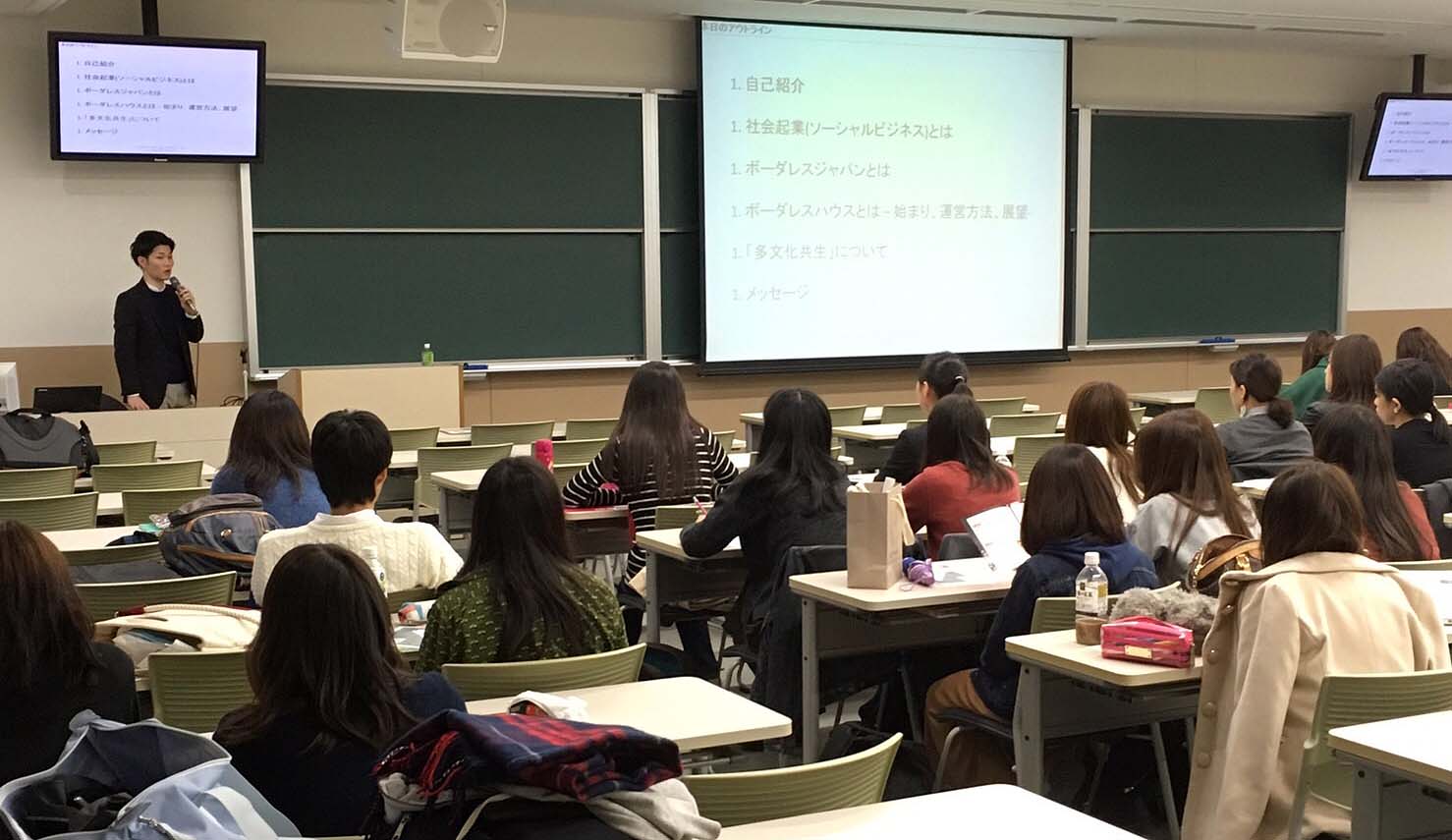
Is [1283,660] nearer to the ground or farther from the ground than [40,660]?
nearer to the ground

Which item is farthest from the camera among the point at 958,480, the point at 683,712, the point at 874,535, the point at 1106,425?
the point at 1106,425

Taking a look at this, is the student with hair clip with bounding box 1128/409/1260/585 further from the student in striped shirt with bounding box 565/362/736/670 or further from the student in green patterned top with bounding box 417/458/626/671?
the student in striped shirt with bounding box 565/362/736/670

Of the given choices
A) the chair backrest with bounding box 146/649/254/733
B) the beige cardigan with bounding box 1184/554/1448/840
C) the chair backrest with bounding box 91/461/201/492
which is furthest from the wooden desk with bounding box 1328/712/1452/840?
the chair backrest with bounding box 91/461/201/492

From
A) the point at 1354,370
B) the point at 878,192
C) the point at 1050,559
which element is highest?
the point at 878,192

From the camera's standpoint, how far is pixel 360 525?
3.89 metres

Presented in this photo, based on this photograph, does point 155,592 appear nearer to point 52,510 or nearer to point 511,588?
point 511,588

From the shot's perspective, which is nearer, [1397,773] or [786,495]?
[1397,773]

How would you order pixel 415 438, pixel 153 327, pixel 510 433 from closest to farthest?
pixel 415 438, pixel 510 433, pixel 153 327

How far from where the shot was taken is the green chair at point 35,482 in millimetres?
6129

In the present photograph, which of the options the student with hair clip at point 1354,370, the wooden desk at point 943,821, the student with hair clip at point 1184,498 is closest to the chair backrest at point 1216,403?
the student with hair clip at point 1354,370

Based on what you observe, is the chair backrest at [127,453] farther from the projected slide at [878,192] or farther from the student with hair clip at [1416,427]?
the student with hair clip at [1416,427]

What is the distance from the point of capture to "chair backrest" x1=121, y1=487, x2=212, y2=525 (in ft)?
18.2

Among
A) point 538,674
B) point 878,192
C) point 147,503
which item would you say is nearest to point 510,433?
point 147,503

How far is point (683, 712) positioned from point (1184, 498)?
1.85m
